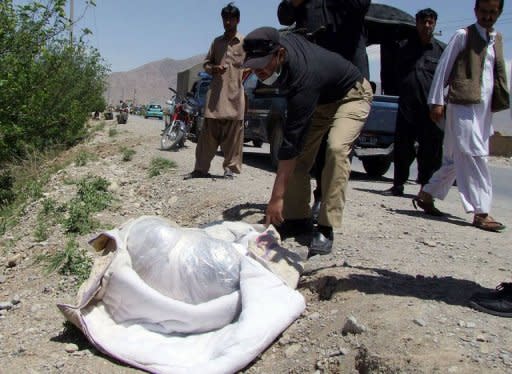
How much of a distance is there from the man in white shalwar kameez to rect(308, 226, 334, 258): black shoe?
1644 millimetres

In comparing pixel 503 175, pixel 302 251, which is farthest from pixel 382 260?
pixel 503 175

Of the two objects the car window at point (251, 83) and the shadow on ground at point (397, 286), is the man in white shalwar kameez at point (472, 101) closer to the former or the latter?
the shadow on ground at point (397, 286)

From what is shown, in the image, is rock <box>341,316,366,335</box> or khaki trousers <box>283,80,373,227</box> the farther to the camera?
khaki trousers <box>283,80,373,227</box>

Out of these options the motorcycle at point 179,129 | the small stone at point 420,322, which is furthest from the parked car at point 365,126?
the small stone at point 420,322

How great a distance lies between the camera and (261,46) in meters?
3.20

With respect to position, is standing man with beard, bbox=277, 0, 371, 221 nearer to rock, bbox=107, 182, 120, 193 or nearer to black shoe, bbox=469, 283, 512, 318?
black shoe, bbox=469, 283, 512, 318

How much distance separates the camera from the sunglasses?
319 cm

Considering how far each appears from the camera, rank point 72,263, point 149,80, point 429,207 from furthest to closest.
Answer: point 149,80
point 429,207
point 72,263

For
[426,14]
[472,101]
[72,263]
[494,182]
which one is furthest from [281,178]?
[494,182]

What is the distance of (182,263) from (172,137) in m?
7.95

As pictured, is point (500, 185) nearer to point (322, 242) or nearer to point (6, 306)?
point (322, 242)

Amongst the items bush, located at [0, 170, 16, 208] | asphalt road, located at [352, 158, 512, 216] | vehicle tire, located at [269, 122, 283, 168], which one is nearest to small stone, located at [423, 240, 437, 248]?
asphalt road, located at [352, 158, 512, 216]

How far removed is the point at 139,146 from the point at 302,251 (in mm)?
7874

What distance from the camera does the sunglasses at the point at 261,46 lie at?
3193mm
